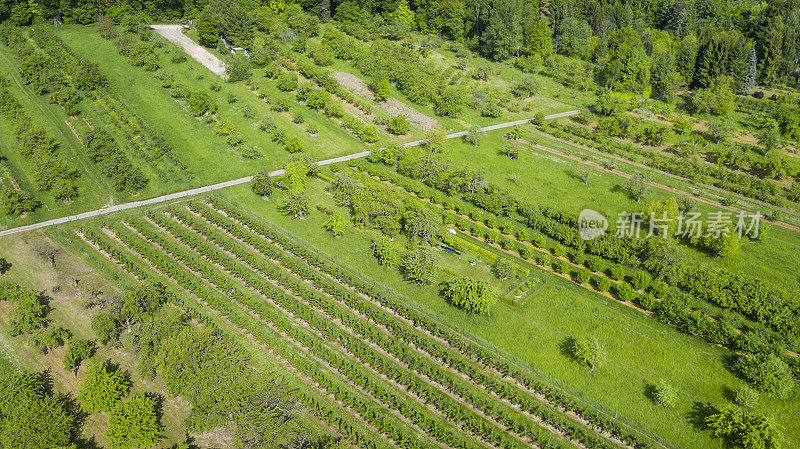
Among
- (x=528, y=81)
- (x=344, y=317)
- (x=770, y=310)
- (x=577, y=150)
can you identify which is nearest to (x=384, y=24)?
(x=528, y=81)

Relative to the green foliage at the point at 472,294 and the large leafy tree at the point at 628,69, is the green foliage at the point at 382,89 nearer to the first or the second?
the large leafy tree at the point at 628,69

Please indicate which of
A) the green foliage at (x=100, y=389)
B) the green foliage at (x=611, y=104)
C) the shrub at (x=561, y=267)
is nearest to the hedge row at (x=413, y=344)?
the shrub at (x=561, y=267)

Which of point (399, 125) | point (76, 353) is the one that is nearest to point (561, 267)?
point (399, 125)

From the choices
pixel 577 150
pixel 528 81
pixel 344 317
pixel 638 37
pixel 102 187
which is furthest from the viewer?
pixel 638 37

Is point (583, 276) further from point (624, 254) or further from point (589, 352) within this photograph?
point (589, 352)

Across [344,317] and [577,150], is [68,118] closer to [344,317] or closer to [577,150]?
[344,317]

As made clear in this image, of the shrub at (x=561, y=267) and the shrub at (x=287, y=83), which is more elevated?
the shrub at (x=287, y=83)
